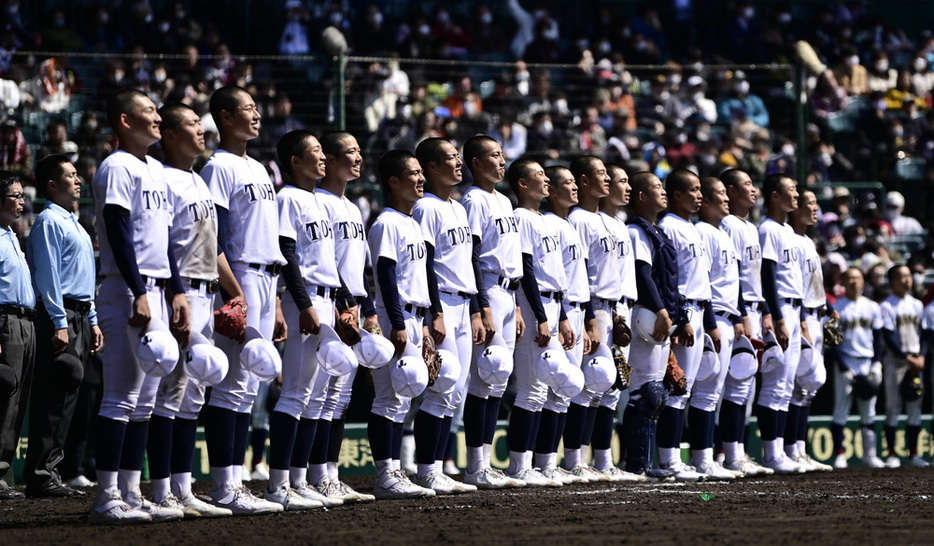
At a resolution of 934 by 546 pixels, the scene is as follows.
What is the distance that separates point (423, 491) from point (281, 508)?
1362mm

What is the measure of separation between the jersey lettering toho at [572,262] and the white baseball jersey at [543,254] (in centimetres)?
11

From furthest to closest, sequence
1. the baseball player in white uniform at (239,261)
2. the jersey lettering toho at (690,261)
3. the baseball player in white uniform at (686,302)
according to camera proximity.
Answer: the jersey lettering toho at (690,261), the baseball player in white uniform at (686,302), the baseball player in white uniform at (239,261)

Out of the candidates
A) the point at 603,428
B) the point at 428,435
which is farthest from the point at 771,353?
the point at 428,435

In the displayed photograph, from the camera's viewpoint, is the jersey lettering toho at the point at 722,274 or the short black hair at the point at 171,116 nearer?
the short black hair at the point at 171,116

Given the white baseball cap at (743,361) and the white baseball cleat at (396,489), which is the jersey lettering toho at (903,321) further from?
the white baseball cleat at (396,489)

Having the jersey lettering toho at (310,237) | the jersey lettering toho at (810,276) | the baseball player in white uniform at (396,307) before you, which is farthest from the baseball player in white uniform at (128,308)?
the jersey lettering toho at (810,276)

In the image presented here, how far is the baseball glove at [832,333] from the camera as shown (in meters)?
12.1

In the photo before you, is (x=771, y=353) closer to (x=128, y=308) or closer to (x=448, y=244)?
(x=448, y=244)

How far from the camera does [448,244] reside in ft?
30.1

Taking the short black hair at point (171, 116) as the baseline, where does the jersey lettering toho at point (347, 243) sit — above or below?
below

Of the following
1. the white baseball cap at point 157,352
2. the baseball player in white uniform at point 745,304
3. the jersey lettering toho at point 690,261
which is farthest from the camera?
the baseball player in white uniform at point 745,304

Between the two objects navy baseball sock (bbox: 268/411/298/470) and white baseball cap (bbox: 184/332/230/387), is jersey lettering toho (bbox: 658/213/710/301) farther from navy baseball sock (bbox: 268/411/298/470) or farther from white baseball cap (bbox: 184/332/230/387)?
white baseball cap (bbox: 184/332/230/387)

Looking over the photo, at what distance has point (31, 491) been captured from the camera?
9.34m

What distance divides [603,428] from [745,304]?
1.74m
